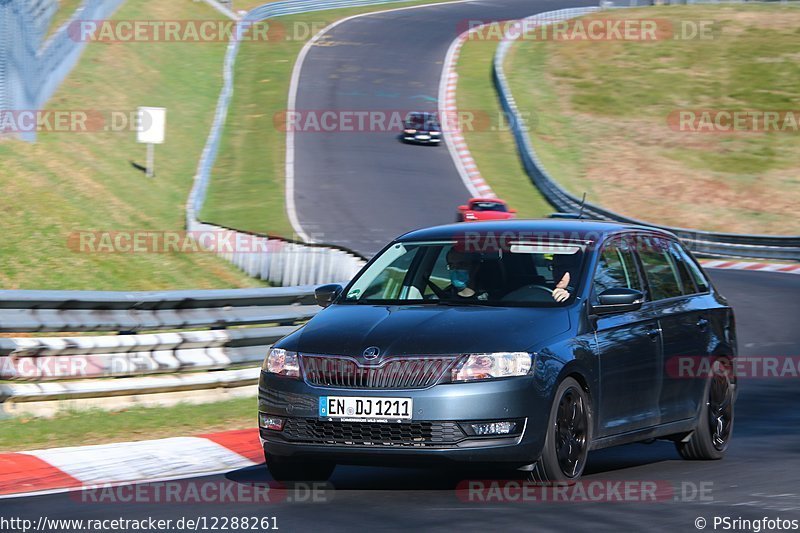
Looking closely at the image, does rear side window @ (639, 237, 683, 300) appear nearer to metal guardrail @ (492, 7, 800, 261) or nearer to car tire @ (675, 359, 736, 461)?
car tire @ (675, 359, 736, 461)

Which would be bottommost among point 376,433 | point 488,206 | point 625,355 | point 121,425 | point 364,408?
point 121,425

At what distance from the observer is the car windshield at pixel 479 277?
7.78 m

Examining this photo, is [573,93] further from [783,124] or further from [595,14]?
[595,14]

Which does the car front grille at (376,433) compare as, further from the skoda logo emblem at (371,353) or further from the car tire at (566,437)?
the car tire at (566,437)

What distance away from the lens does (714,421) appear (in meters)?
9.06

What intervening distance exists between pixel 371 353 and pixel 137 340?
3912 millimetres

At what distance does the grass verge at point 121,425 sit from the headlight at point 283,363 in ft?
7.60

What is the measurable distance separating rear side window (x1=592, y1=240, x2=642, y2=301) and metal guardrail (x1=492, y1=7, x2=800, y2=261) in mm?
19629

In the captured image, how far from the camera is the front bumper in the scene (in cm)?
689

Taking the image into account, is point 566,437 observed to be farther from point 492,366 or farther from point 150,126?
point 150,126

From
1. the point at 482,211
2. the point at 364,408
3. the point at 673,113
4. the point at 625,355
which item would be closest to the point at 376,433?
the point at 364,408

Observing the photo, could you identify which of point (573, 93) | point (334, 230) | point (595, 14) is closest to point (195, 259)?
point (334, 230)

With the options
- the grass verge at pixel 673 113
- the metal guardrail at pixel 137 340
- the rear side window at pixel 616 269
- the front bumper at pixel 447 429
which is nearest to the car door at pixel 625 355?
the rear side window at pixel 616 269

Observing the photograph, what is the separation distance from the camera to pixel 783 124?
46.7m
